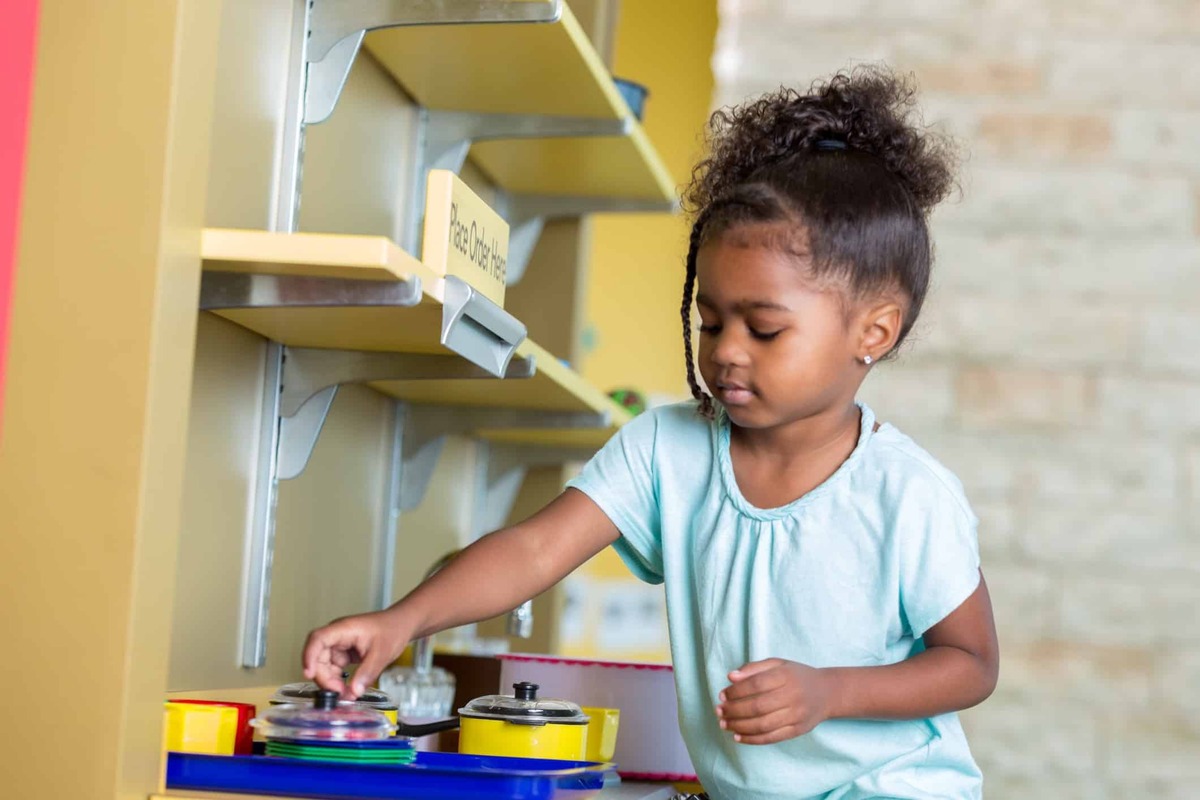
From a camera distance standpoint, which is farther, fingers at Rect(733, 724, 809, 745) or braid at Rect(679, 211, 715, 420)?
braid at Rect(679, 211, 715, 420)

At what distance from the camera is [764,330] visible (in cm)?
113

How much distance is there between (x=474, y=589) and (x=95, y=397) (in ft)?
1.29

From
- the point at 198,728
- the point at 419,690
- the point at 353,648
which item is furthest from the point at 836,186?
the point at 419,690

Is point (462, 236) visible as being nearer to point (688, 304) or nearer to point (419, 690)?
point (688, 304)

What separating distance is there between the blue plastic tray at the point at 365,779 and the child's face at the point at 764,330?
361 millimetres

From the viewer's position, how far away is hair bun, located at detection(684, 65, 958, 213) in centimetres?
124

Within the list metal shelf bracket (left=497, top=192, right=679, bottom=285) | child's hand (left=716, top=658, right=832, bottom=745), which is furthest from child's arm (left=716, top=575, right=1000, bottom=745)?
metal shelf bracket (left=497, top=192, right=679, bottom=285)

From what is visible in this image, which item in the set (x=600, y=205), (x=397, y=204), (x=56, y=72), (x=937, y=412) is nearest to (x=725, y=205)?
(x=56, y=72)

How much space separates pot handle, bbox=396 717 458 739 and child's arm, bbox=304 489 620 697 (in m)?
0.13

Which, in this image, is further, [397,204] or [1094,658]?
[1094,658]

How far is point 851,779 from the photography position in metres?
1.16

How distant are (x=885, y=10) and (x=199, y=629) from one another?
1.70 m

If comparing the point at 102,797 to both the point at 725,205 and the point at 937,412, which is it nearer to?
the point at 725,205

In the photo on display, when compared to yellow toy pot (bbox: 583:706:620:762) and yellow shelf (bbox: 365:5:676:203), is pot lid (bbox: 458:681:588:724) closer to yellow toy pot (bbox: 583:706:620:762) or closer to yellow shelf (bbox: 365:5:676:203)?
yellow toy pot (bbox: 583:706:620:762)
